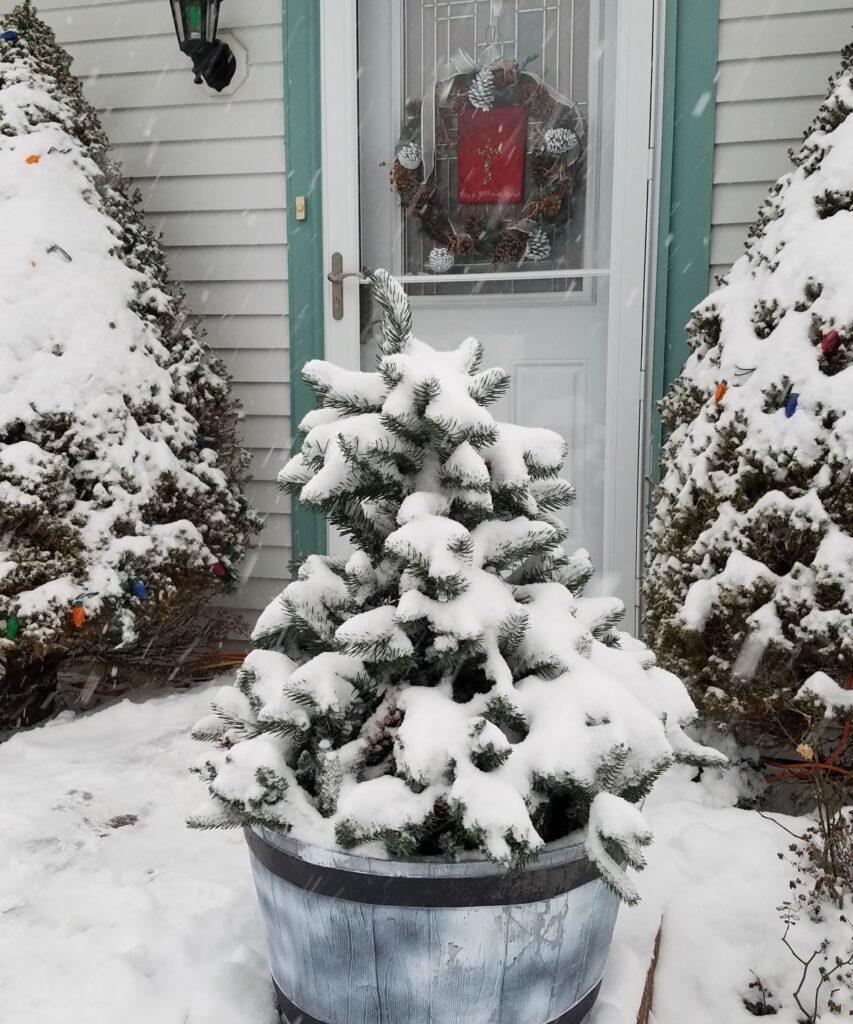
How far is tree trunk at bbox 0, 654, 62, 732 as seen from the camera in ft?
9.53

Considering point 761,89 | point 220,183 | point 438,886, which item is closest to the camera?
point 438,886

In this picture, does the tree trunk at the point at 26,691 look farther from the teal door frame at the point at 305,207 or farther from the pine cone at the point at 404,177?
the pine cone at the point at 404,177

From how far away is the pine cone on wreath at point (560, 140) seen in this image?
3.21m

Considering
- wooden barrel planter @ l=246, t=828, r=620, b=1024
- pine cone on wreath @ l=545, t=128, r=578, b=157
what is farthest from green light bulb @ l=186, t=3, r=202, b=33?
wooden barrel planter @ l=246, t=828, r=620, b=1024

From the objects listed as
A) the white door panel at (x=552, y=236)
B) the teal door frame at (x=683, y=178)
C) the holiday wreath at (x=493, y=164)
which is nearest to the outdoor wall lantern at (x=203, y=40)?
the white door panel at (x=552, y=236)

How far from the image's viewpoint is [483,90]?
3.26 m

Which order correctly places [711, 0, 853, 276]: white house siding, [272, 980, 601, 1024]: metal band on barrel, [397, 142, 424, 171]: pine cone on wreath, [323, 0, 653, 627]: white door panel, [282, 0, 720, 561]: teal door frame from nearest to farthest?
[272, 980, 601, 1024]: metal band on barrel
[711, 0, 853, 276]: white house siding
[282, 0, 720, 561]: teal door frame
[323, 0, 653, 627]: white door panel
[397, 142, 424, 171]: pine cone on wreath

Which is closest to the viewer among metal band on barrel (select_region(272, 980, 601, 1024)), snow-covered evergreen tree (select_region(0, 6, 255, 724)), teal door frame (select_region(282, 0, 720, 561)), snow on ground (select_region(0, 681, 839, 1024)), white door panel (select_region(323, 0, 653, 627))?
metal band on barrel (select_region(272, 980, 601, 1024))

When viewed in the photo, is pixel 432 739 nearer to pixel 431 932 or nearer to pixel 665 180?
pixel 431 932

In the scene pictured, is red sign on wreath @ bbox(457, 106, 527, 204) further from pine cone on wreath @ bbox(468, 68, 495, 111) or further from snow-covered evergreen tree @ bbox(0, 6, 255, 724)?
snow-covered evergreen tree @ bbox(0, 6, 255, 724)

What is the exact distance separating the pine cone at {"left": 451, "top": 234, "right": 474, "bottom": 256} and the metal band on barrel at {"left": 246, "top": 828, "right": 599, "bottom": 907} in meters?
2.63

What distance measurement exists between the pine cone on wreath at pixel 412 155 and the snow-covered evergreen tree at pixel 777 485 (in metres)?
1.46

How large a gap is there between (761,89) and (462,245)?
1.16m

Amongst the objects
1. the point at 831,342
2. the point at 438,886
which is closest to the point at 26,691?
the point at 438,886
